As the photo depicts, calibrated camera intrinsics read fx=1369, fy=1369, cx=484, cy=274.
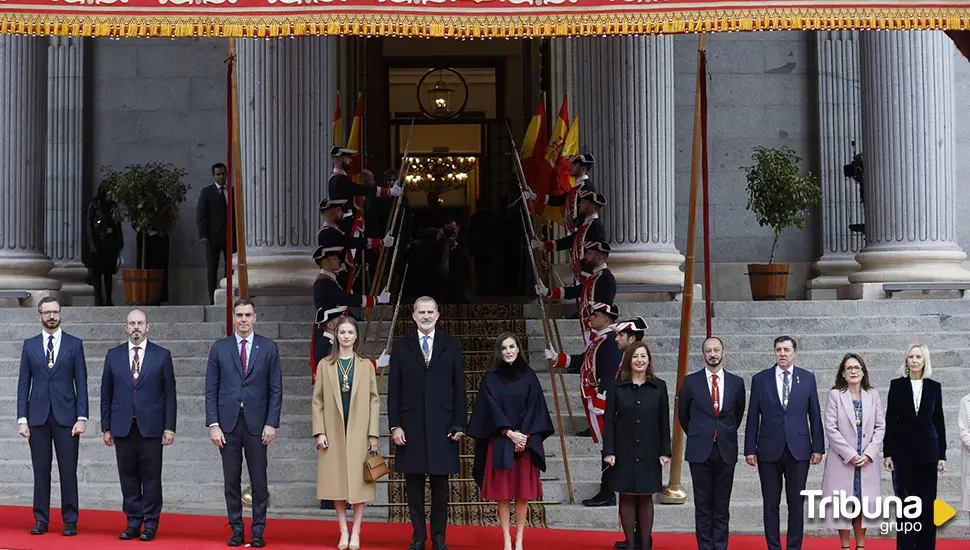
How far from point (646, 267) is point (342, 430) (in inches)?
275

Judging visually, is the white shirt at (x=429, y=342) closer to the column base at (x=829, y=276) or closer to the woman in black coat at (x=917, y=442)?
the woman in black coat at (x=917, y=442)

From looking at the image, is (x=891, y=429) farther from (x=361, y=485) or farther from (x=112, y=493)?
(x=112, y=493)

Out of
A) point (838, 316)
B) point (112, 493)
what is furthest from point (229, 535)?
point (838, 316)

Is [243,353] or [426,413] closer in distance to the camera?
[426,413]

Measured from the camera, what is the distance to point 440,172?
2606 centimetres

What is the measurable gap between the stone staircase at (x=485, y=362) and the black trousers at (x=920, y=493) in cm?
136

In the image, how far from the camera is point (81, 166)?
20.4m

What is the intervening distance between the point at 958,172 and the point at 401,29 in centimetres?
1189

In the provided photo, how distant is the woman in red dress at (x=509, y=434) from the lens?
33.1 feet

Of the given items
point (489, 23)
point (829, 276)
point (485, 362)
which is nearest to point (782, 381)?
point (489, 23)

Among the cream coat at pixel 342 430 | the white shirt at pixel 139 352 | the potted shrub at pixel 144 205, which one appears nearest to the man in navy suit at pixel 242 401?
the cream coat at pixel 342 430

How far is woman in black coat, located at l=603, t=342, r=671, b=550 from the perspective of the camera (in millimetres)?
9992

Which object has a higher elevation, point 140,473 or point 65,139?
point 65,139

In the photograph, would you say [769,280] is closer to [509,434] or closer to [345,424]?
[509,434]
